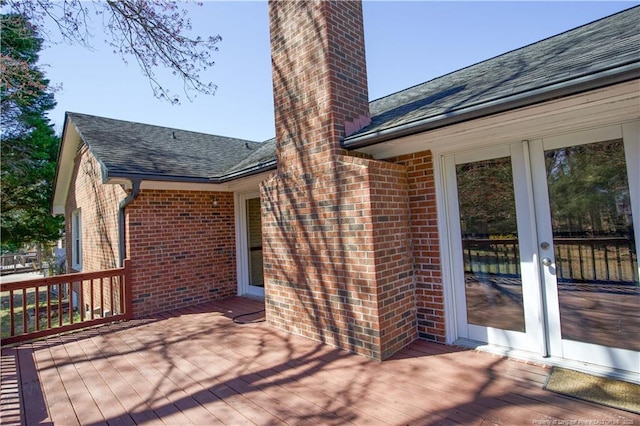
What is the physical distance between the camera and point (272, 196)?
4.59 meters

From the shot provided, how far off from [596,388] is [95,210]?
29.7 ft

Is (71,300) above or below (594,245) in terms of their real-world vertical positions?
below

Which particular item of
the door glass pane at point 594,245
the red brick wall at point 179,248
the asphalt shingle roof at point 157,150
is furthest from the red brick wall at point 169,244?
the door glass pane at point 594,245

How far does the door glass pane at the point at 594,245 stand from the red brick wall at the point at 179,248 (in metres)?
5.79

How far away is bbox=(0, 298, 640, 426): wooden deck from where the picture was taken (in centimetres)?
246

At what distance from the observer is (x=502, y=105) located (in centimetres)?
Result: 271

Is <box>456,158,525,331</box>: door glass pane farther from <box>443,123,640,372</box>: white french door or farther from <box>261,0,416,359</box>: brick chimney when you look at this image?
<box>261,0,416,359</box>: brick chimney

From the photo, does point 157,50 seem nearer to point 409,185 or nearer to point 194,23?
point 194,23

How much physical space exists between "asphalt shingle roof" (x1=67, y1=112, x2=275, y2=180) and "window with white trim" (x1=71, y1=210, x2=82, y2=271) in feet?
11.1

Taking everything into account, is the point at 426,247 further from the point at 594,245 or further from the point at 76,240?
the point at 76,240

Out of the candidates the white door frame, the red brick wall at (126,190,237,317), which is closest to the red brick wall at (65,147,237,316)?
the red brick wall at (126,190,237,317)

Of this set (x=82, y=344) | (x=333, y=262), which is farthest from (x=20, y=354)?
(x=333, y=262)

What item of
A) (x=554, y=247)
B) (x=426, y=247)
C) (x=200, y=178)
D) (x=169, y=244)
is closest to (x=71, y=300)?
(x=169, y=244)

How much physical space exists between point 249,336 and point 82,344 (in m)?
2.25
